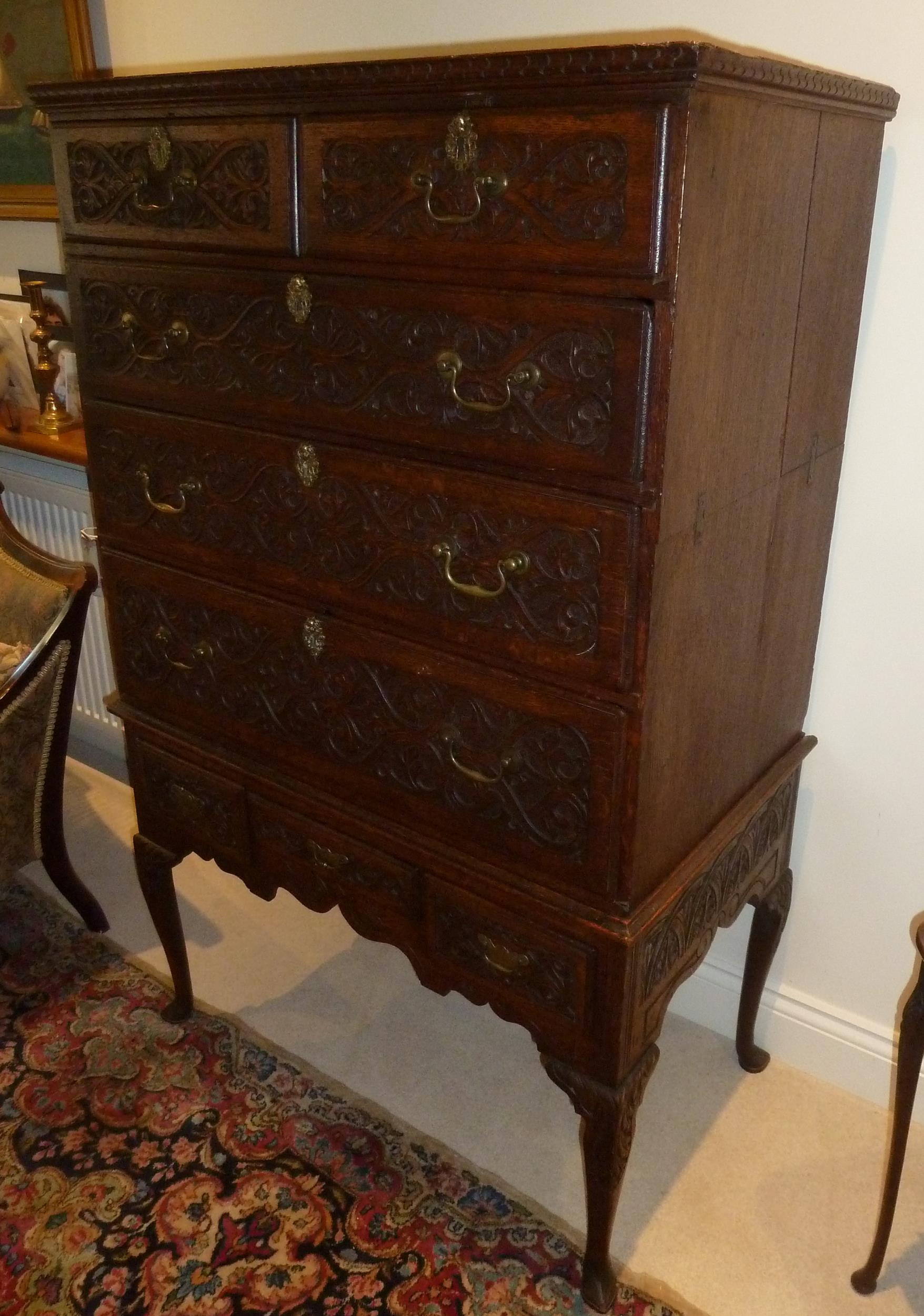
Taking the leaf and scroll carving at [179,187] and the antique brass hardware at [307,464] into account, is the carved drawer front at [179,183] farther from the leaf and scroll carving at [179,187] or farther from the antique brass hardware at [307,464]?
the antique brass hardware at [307,464]

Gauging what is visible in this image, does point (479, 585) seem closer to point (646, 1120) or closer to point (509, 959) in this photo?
point (509, 959)

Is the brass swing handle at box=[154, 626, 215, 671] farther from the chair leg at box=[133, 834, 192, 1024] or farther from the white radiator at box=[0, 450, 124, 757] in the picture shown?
the white radiator at box=[0, 450, 124, 757]

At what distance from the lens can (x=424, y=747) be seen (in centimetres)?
142

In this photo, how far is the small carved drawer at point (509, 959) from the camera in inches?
54.3

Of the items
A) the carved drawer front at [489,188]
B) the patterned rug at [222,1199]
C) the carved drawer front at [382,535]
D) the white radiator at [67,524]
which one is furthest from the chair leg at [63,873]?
the carved drawer front at [489,188]

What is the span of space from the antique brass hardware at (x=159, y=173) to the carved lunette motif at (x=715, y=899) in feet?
3.71

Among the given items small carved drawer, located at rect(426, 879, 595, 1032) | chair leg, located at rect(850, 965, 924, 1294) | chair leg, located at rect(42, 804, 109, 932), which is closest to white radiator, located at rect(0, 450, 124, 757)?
chair leg, located at rect(42, 804, 109, 932)

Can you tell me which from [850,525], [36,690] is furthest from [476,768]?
[36,690]

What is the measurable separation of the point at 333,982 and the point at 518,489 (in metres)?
1.38

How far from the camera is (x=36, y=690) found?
2.07 metres

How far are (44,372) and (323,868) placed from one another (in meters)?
1.54

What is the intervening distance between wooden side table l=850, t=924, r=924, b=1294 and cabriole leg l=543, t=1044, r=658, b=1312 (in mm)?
336

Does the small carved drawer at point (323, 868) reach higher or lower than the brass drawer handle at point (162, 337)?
lower

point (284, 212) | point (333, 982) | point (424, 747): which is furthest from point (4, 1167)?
point (284, 212)
